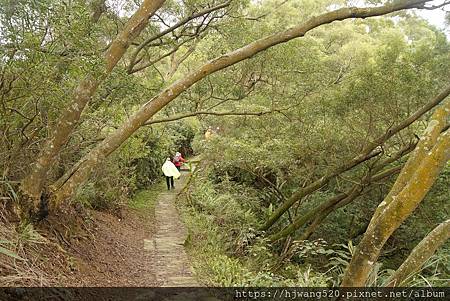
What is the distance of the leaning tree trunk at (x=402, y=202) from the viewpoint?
4219 mm

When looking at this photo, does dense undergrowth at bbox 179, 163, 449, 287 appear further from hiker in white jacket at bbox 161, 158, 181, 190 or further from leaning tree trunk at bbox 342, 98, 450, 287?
leaning tree trunk at bbox 342, 98, 450, 287

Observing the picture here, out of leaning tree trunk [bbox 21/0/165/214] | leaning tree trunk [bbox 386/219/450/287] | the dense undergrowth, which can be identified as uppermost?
leaning tree trunk [bbox 21/0/165/214]

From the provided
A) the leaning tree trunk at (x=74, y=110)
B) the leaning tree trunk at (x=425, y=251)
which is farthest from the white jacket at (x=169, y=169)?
the leaning tree trunk at (x=425, y=251)

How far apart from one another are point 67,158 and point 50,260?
3.03 metres

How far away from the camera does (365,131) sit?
979 cm

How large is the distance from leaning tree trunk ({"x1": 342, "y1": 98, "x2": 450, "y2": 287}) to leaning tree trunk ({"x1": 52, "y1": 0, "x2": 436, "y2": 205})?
257 cm

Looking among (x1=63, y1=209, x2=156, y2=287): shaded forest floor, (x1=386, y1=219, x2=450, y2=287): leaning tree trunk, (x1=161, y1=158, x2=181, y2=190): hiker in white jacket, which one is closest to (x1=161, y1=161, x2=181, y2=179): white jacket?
(x1=161, y1=158, x2=181, y2=190): hiker in white jacket

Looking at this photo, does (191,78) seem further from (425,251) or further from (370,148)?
(370,148)

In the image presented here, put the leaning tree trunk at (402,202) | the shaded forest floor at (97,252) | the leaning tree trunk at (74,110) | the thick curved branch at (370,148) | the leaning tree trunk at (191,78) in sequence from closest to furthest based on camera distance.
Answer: the leaning tree trunk at (402,202)
the shaded forest floor at (97,252)
the leaning tree trunk at (74,110)
the leaning tree trunk at (191,78)
the thick curved branch at (370,148)

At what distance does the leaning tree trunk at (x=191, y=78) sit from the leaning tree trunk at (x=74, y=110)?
0.49 metres

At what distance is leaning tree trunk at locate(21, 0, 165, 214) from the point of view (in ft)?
19.4

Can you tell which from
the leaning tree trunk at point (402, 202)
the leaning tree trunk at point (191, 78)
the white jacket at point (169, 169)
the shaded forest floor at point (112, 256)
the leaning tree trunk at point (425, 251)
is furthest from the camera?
the white jacket at point (169, 169)

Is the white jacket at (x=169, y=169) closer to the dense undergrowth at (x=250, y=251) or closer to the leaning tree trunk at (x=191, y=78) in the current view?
the dense undergrowth at (x=250, y=251)

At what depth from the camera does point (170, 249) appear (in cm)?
866
